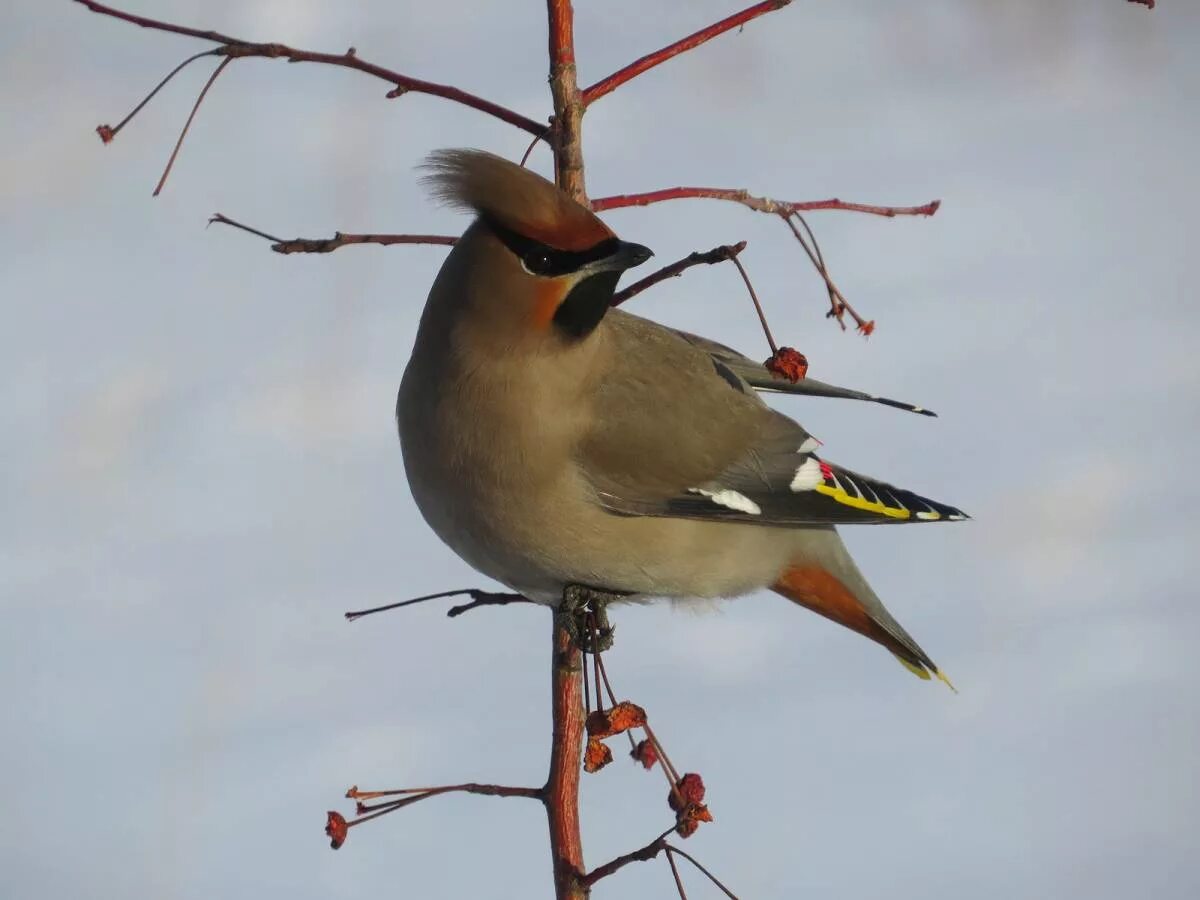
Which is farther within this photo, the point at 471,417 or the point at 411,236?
the point at 471,417

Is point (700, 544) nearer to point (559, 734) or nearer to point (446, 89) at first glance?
point (559, 734)

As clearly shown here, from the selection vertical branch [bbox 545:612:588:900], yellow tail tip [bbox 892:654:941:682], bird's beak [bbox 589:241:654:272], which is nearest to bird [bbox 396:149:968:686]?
bird's beak [bbox 589:241:654:272]

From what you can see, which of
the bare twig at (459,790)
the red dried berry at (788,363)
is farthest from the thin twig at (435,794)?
the red dried berry at (788,363)

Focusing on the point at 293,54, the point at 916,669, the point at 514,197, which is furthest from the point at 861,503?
the point at 293,54

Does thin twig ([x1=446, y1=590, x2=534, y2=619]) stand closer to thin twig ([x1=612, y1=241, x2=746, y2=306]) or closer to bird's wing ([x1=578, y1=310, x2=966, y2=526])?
bird's wing ([x1=578, y1=310, x2=966, y2=526])

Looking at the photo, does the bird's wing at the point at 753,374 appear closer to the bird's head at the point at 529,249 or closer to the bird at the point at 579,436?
the bird at the point at 579,436

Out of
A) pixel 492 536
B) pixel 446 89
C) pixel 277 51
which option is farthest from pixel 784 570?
pixel 277 51
